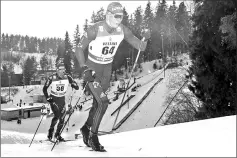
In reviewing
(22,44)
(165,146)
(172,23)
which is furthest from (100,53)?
(22,44)

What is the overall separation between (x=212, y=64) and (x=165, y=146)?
11.6 m

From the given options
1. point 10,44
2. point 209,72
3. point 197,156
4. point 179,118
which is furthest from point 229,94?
point 10,44

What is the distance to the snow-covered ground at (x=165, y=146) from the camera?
141 inches

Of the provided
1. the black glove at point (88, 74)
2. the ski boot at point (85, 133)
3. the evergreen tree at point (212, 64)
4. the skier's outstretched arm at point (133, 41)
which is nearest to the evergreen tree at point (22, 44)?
the evergreen tree at point (212, 64)

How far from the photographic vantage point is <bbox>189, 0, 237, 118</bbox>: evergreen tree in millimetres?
13291

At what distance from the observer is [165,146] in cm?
409

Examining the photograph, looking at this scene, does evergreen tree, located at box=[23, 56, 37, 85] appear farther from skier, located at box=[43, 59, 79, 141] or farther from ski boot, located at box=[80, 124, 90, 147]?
ski boot, located at box=[80, 124, 90, 147]

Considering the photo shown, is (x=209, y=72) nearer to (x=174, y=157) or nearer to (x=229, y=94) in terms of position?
(x=229, y=94)

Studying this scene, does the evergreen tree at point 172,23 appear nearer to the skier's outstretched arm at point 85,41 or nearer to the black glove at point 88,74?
the skier's outstretched arm at point 85,41

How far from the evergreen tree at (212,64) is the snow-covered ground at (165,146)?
8485mm

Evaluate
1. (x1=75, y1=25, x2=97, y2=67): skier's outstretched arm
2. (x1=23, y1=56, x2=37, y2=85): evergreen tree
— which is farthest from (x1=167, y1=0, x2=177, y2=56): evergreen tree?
(x1=75, y1=25, x2=97, y2=67): skier's outstretched arm

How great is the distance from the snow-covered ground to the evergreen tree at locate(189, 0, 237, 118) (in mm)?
8485

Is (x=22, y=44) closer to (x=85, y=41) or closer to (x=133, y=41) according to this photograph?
(x=133, y=41)

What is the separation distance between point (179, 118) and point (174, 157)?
17.3 meters
